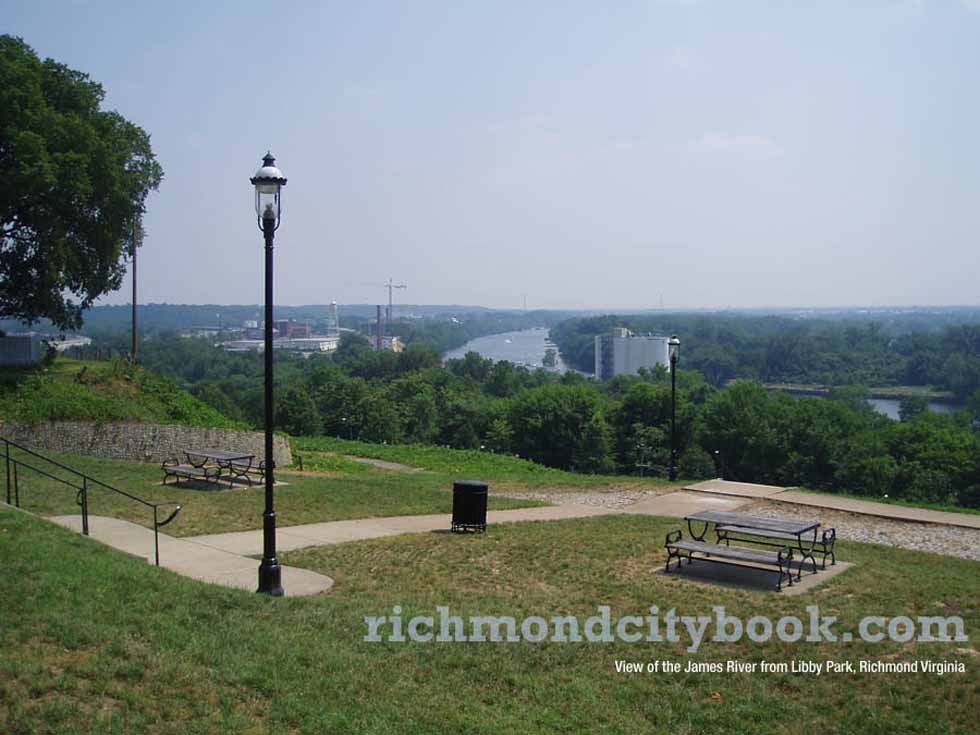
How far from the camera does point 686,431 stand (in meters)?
58.2

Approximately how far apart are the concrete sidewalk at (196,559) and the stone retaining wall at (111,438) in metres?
9.57

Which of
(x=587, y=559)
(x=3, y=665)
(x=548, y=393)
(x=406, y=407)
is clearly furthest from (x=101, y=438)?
(x=406, y=407)

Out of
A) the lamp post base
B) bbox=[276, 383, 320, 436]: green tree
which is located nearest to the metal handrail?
the lamp post base

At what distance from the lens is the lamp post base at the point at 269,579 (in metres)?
8.99

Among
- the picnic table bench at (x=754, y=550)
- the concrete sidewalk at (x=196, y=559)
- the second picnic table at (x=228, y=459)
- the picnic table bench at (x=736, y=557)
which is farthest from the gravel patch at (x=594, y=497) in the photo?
the concrete sidewalk at (x=196, y=559)

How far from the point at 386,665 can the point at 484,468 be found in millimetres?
19642

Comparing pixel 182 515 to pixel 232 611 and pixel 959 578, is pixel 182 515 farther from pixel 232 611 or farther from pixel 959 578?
pixel 959 578

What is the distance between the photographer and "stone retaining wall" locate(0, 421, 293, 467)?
21.2m

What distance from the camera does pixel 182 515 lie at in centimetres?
1384

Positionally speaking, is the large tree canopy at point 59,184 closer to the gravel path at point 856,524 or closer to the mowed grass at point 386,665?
the gravel path at point 856,524

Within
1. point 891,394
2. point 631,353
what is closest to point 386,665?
point 891,394

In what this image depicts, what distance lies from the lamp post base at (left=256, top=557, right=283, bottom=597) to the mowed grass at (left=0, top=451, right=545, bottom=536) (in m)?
3.95

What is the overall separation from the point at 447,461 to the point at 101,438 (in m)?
10.8

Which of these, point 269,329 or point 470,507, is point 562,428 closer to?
point 470,507
